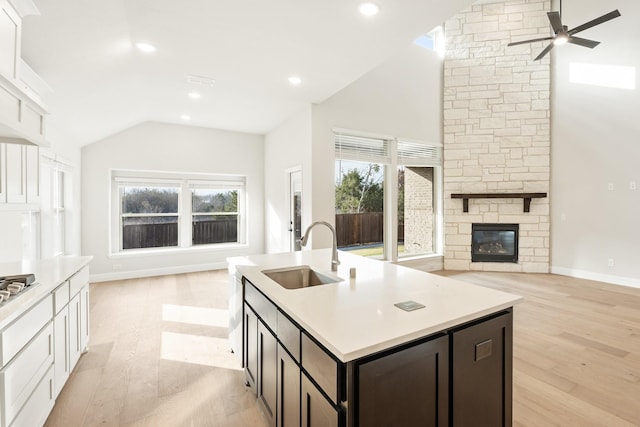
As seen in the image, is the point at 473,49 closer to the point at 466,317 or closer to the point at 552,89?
the point at 552,89

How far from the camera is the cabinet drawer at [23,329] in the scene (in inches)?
49.6

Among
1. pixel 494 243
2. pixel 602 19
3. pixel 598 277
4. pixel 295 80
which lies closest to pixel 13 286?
pixel 295 80

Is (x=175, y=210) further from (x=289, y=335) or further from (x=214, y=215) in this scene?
(x=289, y=335)

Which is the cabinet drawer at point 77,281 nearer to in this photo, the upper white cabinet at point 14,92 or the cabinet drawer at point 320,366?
the upper white cabinet at point 14,92

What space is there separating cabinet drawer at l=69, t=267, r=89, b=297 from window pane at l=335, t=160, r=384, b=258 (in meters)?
3.36

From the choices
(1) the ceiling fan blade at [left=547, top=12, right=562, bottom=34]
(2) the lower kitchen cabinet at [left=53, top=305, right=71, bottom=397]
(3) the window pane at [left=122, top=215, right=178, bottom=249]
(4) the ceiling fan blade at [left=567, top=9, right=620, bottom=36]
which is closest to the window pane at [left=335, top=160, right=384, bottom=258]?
(1) the ceiling fan blade at [left=547, top=12, right=562, bottom=34]

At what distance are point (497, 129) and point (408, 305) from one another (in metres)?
5.72

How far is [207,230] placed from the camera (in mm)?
5930

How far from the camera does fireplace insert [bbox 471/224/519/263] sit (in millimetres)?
5668

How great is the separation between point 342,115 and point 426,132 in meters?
2.04

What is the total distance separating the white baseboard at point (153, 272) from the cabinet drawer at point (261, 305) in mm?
4050

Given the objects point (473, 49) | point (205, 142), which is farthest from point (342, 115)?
point (473, 49)

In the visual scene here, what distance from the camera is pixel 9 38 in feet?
5.17

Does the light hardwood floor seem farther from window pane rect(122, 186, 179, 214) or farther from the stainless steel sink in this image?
window pane rect(122, 186, 179, 214)
